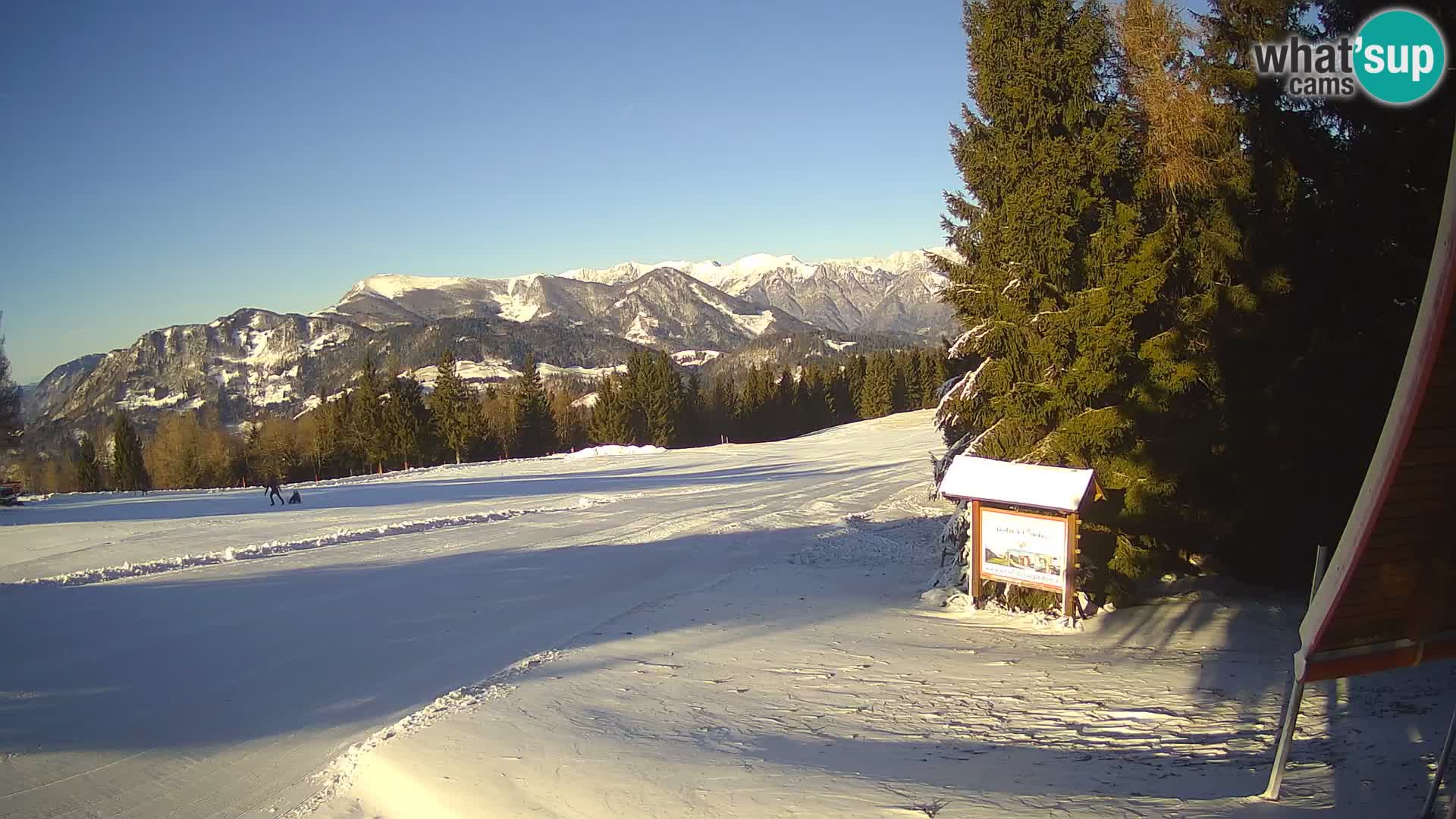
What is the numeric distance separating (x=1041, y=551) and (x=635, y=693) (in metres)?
7.14

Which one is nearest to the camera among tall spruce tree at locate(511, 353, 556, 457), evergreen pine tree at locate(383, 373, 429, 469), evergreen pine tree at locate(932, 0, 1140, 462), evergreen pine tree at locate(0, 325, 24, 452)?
evergreen pine tree at locate(932, 0, 1140, 462)

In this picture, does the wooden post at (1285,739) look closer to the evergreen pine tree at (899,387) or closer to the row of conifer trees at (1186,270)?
the row of conifer trees at (1186,270)

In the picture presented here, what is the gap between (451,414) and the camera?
71688mm

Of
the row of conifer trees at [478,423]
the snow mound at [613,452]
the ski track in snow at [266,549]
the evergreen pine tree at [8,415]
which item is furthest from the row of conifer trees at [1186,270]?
the row of conifer trees at [478,423]

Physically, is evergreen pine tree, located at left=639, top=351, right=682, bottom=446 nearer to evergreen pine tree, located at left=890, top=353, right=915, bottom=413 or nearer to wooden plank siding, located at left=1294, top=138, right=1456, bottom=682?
evergreen pine tree, located at left=890, top=353, right=915, bottom=413

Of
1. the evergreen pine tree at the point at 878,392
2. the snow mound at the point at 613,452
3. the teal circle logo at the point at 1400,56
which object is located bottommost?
the snow mound at the point at 613,452

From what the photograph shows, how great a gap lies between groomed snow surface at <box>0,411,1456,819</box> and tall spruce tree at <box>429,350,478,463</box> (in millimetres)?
48486

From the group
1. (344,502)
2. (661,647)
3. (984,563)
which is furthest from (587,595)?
(344,502)

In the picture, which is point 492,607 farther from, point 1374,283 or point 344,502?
point 344,502

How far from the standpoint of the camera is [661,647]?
1297cm

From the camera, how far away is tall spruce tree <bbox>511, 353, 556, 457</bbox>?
74812mm

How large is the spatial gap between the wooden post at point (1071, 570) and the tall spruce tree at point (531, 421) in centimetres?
6556

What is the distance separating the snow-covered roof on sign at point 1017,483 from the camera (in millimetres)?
12977

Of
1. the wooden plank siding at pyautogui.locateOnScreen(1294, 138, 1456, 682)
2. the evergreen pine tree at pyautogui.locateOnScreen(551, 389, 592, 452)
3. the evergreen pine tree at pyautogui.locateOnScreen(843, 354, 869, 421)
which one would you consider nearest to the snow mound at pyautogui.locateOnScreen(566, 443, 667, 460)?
the evergreen pine tree at pyautogui.locateOnScreen(551, 389, 592, 452)
